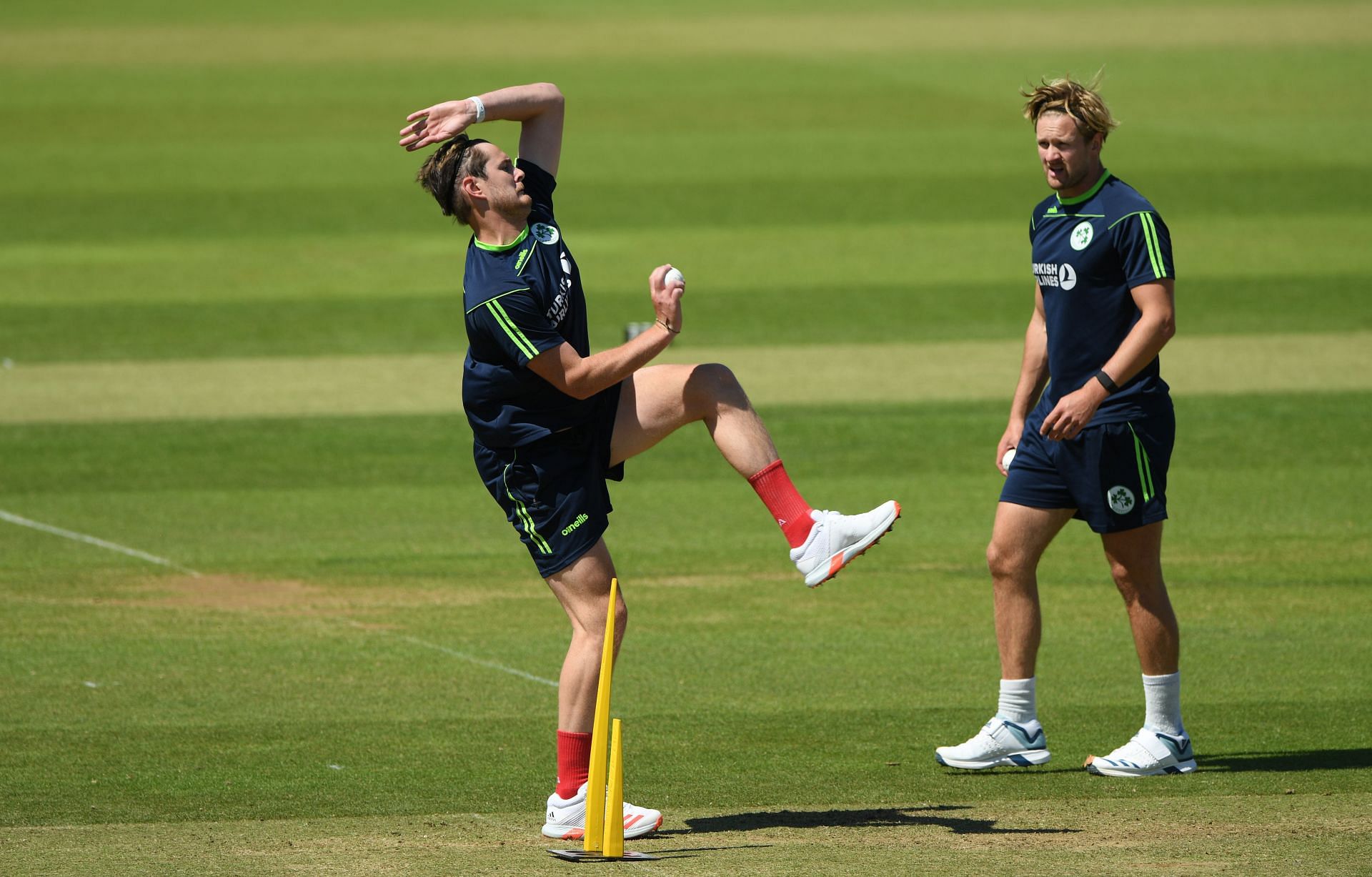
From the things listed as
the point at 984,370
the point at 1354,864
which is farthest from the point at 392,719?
the point at 984,370

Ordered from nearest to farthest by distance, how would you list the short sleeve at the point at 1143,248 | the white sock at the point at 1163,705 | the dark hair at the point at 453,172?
the dark hair at the point at 453,172 < the short sleeve at the point at 1143,248 < the white sock at the point at 1163,705

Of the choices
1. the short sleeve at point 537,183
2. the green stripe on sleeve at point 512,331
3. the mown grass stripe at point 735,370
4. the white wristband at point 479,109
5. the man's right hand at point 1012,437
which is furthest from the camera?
the mown grass stripe at point 735,370

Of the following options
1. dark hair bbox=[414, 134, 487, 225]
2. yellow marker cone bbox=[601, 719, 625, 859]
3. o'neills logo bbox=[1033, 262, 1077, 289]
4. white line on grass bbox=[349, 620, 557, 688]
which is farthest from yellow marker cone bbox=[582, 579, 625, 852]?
white line on grass bbox=[349, 620, 557, 688]

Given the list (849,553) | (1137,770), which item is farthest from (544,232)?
(1137,770)

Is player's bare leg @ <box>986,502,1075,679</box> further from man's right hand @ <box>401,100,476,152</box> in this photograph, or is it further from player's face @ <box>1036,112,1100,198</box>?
man's right hand @ <box>401,100,476,152</box>

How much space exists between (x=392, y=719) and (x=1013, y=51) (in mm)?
39857

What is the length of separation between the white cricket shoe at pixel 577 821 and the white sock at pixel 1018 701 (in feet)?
5.42

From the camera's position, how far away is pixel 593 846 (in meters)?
6.11

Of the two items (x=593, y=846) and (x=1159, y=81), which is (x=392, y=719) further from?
(x=1159, y=81)

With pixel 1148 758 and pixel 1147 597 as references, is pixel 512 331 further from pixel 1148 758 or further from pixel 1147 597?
pixel 1148 758

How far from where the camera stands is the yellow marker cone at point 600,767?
19.9ft

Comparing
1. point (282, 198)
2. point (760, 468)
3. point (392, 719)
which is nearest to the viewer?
point (760, 468)

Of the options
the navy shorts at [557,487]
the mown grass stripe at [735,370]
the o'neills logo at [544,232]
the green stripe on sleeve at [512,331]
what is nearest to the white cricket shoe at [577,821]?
the navy shorts at [557,487]

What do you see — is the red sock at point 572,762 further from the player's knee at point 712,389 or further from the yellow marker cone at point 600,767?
the player's knee at point 712,389
